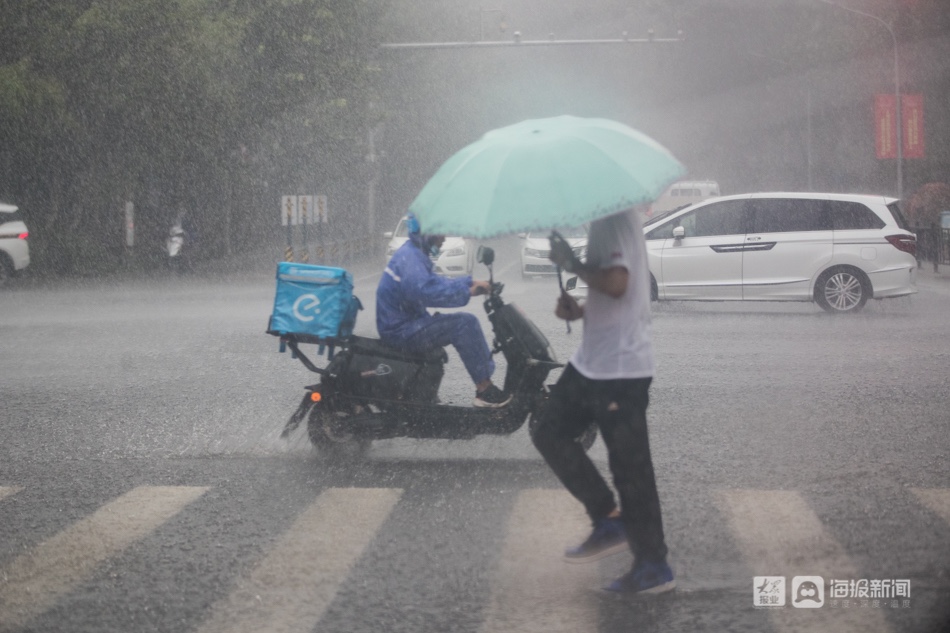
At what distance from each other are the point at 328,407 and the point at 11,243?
21241 millimetres

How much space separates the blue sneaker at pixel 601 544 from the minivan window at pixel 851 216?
13363mm

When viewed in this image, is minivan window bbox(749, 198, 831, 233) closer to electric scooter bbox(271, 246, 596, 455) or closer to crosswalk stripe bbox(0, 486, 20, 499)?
electric scooter bbox(271, 246, 596, 455)

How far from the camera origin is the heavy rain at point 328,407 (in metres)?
4.90

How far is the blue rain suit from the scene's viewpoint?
7.05 metres

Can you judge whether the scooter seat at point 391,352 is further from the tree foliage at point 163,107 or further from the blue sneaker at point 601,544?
the tree foliage at point 163,107

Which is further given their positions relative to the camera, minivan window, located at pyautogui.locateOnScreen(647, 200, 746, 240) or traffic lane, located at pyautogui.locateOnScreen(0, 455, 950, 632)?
minivan window, located at pyautogui.locateOnScreen(647, 200, 746, 240)

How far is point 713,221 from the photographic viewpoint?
59.2ft

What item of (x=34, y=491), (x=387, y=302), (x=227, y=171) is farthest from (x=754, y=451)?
(x=227, y=171)

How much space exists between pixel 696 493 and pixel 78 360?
809cm

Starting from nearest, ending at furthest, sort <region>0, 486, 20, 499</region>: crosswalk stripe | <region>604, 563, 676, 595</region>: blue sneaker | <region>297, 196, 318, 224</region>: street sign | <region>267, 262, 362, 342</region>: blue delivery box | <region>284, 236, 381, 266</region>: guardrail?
<region>604, 563, 676, 595</region>: blue sneaker
<region>0, 486, 20, 499</region>: crosswalk stripe
<region>267, 262, 362, 342</region>: blue delivery box
<region>297, 196, 318, 224</region>: street sign
<region>284, 236, 381, 266</region>: guardrail

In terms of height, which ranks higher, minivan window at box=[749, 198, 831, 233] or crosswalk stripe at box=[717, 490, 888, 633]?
minivan window at box=[749, 198, 831, 233]

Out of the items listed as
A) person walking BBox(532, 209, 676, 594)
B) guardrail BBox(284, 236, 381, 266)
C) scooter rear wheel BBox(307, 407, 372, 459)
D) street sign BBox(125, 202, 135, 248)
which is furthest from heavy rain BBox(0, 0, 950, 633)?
street sign BBox(125, 202, 135, 248)

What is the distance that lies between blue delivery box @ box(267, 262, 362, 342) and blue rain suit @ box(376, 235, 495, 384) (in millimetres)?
260

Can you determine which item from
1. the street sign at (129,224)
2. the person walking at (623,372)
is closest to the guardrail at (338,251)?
the street sign at (129,224)
